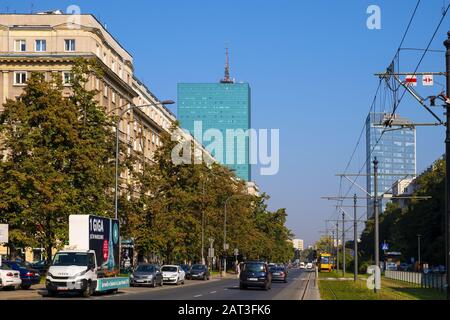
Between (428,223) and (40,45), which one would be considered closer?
(40,45)

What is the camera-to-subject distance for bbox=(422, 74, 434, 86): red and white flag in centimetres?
2512

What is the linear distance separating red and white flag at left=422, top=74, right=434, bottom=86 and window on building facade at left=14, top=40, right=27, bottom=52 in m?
62.1

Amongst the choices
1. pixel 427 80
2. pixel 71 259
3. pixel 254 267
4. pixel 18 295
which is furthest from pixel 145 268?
pixel 427 80

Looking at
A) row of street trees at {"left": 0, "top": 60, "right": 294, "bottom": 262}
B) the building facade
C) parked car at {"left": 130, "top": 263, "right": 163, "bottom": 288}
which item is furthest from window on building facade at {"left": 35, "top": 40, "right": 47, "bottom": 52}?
parked car at {"left": 130, "top": 263, "right": 163, "bottom": 288}

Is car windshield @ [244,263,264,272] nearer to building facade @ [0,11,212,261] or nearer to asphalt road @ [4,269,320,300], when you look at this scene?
asphalt road @ [4,269,320,300]

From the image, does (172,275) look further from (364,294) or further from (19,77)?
(19,77)

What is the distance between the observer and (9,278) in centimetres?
3609

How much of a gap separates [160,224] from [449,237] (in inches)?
1762

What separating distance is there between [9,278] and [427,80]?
2156 centimetres

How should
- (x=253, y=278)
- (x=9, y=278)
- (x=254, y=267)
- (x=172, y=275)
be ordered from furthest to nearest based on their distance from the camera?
(x=172, y=275) < (x=254, y=267) < (x=253, y=278) < (x=9, y=278)

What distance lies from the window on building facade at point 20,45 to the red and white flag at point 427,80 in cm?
6207

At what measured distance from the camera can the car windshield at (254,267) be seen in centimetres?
4716

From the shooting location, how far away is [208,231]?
83375 mm
